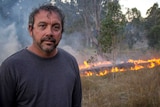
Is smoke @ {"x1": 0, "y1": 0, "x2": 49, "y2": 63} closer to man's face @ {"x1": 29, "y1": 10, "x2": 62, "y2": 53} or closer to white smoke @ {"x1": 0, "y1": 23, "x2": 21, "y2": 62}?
white smoke @ {"x1": 0, "y1": 23, "x2": 21, "y2": 62}

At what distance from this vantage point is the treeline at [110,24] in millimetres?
11477

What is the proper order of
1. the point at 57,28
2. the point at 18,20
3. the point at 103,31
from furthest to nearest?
the point at 18,20 → the point at 103,31 → the point at 57,28

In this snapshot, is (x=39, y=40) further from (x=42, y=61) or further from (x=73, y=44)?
(x=73, y=44)

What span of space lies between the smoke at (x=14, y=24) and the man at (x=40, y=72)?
19.0 m

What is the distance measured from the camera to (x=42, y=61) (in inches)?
72.8

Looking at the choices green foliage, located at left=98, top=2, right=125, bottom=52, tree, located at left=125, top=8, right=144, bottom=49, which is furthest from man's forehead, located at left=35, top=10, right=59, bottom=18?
tree, located at left=125, top=8, right=144, bottom=49

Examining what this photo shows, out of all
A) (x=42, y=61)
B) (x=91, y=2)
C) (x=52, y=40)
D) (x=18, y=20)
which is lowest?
(x=42, y=61)

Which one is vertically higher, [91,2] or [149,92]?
[91,2]

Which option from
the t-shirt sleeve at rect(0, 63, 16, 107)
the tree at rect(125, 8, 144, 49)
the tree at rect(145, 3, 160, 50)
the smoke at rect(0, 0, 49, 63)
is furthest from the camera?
the tree at rect(125, 8, 144, 49)

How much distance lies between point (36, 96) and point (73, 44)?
89.4ft

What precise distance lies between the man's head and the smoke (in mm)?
19019

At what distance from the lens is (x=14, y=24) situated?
23016 mm

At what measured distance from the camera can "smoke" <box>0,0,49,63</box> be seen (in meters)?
21.5

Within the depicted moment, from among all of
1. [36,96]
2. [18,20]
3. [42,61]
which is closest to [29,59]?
[42,61]
